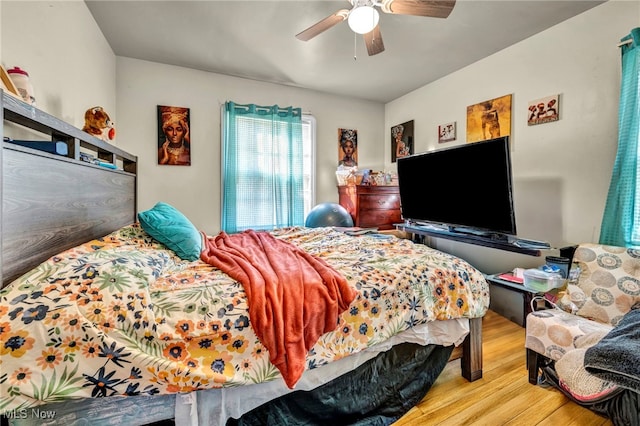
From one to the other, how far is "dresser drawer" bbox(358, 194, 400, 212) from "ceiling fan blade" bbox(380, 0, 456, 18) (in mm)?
2112

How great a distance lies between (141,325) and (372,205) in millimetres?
→ 3047

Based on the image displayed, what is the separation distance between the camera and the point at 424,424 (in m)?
1.31

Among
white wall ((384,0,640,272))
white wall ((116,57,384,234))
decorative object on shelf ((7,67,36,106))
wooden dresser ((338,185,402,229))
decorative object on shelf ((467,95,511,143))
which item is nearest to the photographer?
decorative object on shelf ((7,67,36,106))

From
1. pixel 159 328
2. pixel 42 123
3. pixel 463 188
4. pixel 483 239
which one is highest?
pixel 42 123

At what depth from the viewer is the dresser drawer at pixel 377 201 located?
353 cm

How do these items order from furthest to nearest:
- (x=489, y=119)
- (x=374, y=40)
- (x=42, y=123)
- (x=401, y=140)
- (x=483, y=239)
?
(x=401, y=140), (x=489, y=119), (x=483, y=239), (x=374, y=40), (x=42, y=123)

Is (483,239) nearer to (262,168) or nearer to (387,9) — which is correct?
(387,9)

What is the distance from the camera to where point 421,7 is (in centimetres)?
162

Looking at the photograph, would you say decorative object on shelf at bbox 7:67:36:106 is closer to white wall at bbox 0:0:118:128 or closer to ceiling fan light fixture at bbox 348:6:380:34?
white wall at bbox 0:0:118:128

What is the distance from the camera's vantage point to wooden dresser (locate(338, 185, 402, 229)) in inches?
139

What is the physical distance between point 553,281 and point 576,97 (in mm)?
1505

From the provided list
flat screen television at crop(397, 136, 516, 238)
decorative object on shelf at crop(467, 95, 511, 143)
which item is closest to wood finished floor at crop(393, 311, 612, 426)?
flat screen television at crop(397, 136, 516, 238)

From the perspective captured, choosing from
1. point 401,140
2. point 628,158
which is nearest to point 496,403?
point 628,158

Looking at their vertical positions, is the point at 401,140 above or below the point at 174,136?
above
